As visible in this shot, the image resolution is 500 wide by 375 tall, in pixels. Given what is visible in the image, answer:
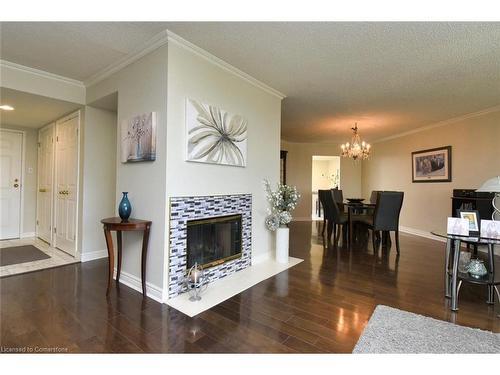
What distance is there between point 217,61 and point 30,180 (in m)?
4.32

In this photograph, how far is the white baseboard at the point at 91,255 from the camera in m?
3.30

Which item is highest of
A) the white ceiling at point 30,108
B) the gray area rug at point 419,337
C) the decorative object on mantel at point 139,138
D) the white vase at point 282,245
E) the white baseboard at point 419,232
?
the white ceiling at point 30,108

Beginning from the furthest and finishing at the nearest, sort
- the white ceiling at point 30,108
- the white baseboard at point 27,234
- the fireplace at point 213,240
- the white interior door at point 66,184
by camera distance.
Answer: the white baseboard at point 27,234
the white interior door at point 66,184
the white ceiling at point 30,108
the fireplace at point 213,240

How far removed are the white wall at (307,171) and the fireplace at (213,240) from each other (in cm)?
491

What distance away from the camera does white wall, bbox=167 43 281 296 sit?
7.42 feet

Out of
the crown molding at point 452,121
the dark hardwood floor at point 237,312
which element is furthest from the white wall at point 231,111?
the crown molding at point 452,121

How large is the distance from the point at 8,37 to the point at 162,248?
2.35 meters

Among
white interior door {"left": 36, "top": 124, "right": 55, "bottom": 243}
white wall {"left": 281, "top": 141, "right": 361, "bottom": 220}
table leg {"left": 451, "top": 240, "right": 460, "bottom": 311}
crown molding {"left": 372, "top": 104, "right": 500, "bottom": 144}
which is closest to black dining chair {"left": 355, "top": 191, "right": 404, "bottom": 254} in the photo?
table leg {"left": 451, "top": 240, "right": 460, "bottom": 311}

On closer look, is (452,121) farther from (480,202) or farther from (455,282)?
(455,282)

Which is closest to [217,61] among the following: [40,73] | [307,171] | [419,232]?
[40,73]

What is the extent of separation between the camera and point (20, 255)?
3.45m

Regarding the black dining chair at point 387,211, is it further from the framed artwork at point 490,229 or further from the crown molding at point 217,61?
the crown molding at point 217,61

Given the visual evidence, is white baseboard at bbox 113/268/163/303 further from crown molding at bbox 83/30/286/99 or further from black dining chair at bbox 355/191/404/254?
black dining chair at bbox 355/191/404/254
